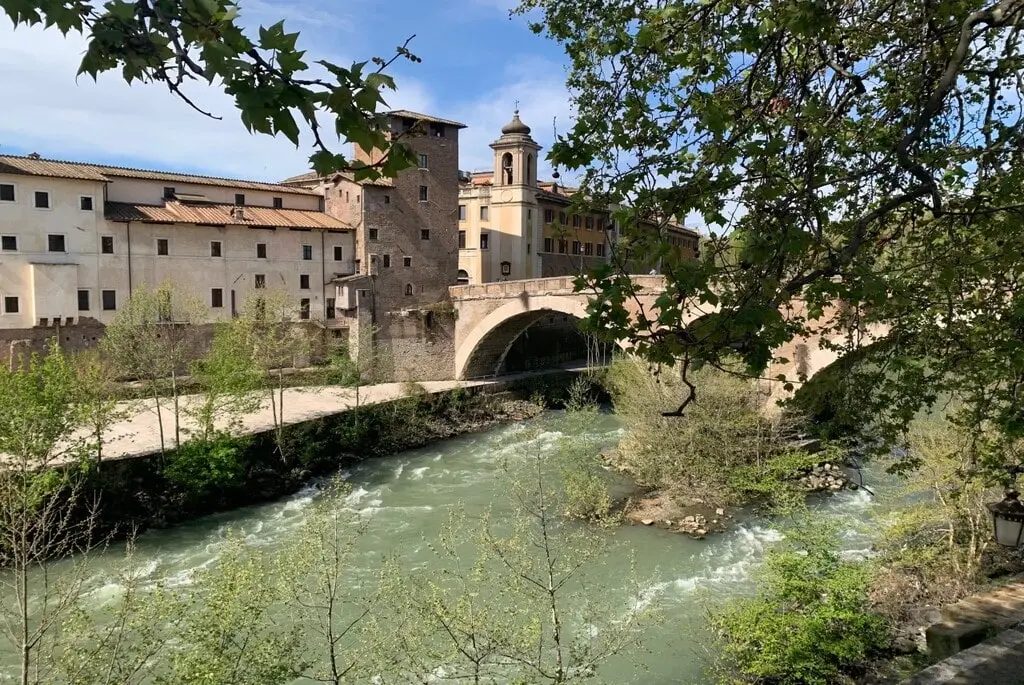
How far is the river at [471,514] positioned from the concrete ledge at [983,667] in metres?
4.71

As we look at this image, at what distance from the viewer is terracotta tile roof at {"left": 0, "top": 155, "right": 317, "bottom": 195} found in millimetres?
21781

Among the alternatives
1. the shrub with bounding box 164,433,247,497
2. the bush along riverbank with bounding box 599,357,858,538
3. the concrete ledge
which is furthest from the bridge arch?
the concrete ledge

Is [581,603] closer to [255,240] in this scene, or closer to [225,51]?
[225,51]

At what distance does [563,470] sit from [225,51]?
15.2 meters

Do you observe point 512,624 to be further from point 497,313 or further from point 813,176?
point 497,313

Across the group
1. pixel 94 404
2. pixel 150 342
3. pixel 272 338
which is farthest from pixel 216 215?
pixel 94 404

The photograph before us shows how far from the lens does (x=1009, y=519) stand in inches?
217

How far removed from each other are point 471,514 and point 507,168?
22769 millimetres

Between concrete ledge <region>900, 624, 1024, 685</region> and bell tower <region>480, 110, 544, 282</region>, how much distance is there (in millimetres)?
31124

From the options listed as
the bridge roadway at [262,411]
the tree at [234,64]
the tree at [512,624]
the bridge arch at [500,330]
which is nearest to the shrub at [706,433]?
the tree at [512,624]

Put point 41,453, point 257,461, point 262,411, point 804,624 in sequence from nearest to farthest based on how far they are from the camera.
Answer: point 804,624
point 41,453
point 257,461
point 262,411

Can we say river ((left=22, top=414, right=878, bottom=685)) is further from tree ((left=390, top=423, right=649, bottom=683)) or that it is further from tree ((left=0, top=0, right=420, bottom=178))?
tree ((left=0, top=0, right=420, bottom=178))

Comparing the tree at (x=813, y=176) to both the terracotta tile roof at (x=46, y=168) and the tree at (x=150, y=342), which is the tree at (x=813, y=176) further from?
the terracotta tile roof at (x=46, y=168)

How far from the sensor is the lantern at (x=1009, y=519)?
548 cm
